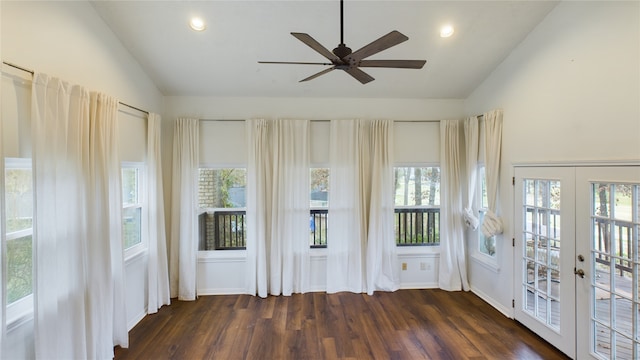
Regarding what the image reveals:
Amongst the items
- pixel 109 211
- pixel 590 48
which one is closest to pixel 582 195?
pixel 590 48

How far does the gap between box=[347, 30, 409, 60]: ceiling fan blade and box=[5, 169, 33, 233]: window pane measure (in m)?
2.60

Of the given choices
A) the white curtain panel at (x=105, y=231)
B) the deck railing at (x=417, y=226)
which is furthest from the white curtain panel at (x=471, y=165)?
the white curtain panel at (x=105, y=231)

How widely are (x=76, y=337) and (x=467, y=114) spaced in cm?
535

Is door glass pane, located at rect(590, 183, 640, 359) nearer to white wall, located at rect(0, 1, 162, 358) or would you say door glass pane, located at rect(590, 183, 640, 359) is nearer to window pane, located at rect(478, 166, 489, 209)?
window pane, located at rect(478, 166, 489, 209)

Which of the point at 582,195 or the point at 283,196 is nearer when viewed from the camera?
the point at 582,195

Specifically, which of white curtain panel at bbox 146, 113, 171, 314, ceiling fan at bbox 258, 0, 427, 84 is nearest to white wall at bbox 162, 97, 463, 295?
white curtain panel at bbox 146, 113, 171, 314

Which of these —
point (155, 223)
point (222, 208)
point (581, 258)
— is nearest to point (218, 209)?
point (222, 208)

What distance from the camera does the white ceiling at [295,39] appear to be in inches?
103

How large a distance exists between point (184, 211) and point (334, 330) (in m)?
2.59

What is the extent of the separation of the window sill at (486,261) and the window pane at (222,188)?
3.66 meters

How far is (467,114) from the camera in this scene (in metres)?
4.15

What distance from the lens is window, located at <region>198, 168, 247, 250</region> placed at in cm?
405

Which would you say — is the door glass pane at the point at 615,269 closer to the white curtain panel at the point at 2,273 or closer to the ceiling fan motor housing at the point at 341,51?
the ceiling fan motor housing at the point at 341,51

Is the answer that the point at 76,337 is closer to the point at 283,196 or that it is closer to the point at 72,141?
the point at 72,141
